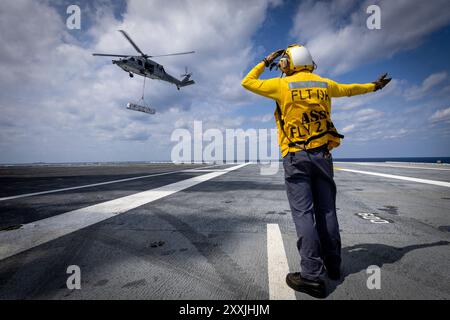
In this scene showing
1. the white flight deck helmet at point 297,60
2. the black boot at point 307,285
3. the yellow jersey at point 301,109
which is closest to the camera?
the black boot at point 307,285

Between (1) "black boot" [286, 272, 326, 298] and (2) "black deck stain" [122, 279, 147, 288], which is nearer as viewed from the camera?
(1) "black boot" [286, 272, 326, 298]

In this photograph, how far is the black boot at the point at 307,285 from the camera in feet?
4.69

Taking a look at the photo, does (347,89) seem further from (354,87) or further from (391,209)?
(391,209)

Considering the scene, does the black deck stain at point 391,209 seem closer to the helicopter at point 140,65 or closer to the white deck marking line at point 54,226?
the white deck marking line at point 54,226

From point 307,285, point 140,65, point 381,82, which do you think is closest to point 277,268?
point 307,285

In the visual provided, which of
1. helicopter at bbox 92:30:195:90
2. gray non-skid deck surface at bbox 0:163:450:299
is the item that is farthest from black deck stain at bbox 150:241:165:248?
helicopter at bbox 92:30:195:90

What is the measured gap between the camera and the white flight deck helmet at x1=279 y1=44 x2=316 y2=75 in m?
1.97

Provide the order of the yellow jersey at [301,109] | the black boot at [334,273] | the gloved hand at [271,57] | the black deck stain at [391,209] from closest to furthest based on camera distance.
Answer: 1. the black boot at [334,273]
2. the yellow jersey at [301,109]
3. the gloved hand at [271,57]
4. the black deck stain at [391,209]

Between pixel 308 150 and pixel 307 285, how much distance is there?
1.03 metres

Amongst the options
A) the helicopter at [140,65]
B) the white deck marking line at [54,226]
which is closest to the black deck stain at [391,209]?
the white deck marking line at [54,226]

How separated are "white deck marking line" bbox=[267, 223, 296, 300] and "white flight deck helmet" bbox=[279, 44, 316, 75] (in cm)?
178

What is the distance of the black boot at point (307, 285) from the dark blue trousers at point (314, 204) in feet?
0.46

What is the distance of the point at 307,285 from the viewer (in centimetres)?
147

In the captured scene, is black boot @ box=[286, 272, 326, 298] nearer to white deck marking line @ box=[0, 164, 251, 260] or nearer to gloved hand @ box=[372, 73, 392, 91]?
gloved hand @ box=[372, 73, 392, 91]
